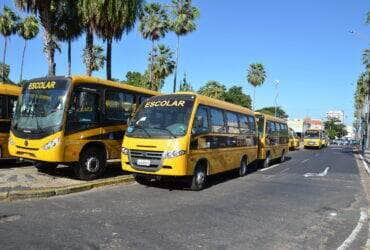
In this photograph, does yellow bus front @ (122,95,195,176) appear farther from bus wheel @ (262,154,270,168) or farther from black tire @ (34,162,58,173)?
bus wheel @ (262,154,270,168)

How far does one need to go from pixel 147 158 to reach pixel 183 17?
35.6 m

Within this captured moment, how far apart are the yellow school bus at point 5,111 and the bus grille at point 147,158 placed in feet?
15.7

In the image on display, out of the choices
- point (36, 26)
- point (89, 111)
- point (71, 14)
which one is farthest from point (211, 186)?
point (36, 26)

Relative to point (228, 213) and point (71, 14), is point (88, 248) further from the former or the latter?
point (71, 14)

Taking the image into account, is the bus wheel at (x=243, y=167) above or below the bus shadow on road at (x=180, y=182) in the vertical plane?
above

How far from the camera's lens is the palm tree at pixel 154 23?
45344mm

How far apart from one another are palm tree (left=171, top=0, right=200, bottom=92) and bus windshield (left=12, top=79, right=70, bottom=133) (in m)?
33.6

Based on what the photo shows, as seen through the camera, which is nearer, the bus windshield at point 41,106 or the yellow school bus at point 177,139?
the yellow school bus at point 177,139

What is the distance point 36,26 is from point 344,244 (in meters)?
46.6

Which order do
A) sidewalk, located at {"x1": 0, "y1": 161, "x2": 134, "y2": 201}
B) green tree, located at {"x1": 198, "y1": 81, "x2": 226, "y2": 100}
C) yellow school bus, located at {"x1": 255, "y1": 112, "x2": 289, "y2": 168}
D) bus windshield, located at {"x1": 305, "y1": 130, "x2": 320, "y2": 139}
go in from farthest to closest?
green tree, located at {"x1": 198, "y1": 81, "x2": 226, "y2": 100} → bus windshield, located at {"x1": 305, "y1": 130, "x2": 320, "y2": 139} → yellow school bus, located at {"x1": 255, "y1": 112, "x2": 289, "y2": 168} → sidewalk, located at {"x1": 0, "y1": 161, "x2": 134, "y2": 201}

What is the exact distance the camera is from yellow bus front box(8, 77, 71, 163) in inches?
483

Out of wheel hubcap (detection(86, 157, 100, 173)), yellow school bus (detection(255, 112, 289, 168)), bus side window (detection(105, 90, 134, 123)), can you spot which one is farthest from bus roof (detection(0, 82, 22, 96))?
yellow school bus (detection(255, 112, 289, 168))

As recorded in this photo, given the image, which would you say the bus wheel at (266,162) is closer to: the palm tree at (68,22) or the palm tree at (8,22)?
the palm tree at (68,22)

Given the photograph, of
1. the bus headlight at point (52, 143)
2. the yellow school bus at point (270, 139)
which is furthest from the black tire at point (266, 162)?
the bus headlight at point (52, 143)
